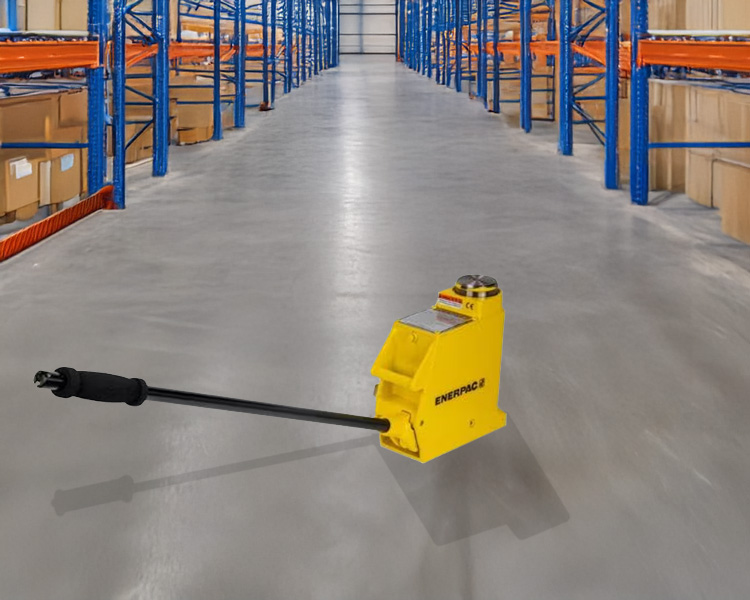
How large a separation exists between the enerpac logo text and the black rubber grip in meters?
0.66

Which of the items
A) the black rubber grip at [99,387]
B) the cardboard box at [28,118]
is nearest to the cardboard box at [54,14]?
the cardboard box at [28,118]

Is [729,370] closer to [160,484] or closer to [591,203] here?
[160,484]

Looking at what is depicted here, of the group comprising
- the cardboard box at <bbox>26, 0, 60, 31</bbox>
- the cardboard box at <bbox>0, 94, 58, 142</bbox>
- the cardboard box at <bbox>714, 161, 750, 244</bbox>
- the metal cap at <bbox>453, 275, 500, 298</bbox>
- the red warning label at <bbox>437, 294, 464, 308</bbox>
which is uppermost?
the cardboard box at <bbox>26, 0, 60, 31</bbox>


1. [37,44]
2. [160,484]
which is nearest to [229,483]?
[160,484]

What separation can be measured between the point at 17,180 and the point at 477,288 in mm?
3938

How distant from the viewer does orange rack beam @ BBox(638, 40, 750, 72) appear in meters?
4.66

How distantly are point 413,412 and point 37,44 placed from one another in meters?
3.39

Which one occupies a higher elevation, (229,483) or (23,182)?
(23,182)

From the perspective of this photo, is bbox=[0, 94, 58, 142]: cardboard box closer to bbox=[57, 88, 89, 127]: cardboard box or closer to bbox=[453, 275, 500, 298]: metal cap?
bbox=[57, 88, 89, 127]: cardboard box

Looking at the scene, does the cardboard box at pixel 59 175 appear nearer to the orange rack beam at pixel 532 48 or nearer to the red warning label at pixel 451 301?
the red warning label at pixel 451 301

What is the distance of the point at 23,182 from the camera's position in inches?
205

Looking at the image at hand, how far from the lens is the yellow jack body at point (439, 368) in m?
1.89

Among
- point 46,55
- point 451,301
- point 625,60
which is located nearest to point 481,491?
point 451,301

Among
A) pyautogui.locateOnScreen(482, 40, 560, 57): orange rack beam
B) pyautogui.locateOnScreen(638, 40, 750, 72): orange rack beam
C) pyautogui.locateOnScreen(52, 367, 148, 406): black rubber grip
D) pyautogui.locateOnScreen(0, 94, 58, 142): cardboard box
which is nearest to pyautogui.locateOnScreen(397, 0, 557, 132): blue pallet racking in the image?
pyautogui.locateOnScreen(482, 40, 560, 57): orange rack beam
